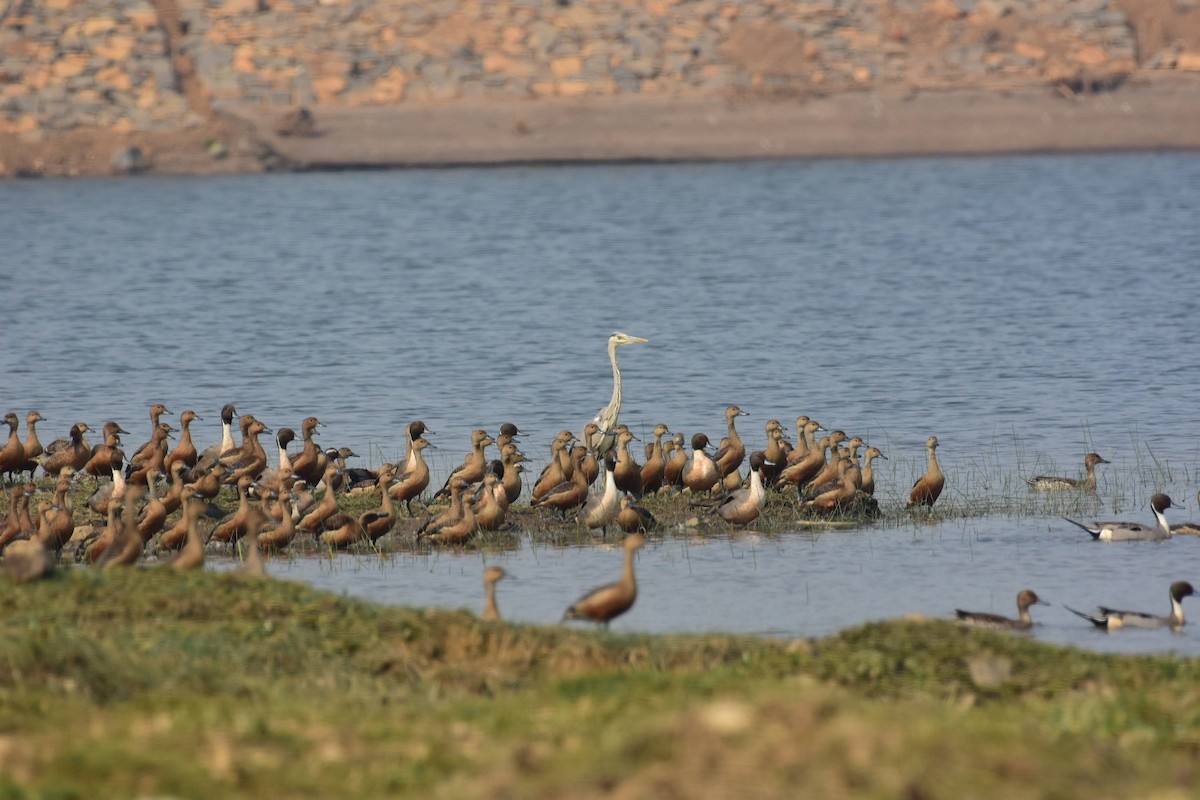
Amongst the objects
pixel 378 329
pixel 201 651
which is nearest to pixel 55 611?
pixel 201 651

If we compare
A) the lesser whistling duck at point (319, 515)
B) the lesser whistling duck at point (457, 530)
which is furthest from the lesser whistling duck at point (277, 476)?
the lesser whistling duck at point (457, 530)

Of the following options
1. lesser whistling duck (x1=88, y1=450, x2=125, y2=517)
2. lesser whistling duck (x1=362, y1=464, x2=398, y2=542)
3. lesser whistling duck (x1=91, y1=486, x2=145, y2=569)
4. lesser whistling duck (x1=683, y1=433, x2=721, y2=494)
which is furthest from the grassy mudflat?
lesser whistling duck (x1=683, y1=433, x2=721, y2=494)

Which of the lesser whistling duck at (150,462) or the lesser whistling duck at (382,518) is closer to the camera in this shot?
the lesser whistling duck at (382,518)

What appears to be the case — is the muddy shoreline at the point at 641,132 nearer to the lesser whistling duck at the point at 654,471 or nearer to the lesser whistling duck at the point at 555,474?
the lesser whistling duck at the point at 654,471

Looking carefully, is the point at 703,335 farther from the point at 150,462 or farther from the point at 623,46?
the point at 623,46

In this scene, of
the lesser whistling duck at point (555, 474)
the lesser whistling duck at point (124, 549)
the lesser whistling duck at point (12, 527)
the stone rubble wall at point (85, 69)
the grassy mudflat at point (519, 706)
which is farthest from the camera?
the stone rubble wall at point (85, 69)

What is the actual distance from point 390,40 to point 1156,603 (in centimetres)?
6700

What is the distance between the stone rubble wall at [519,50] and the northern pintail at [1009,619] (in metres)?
61.3

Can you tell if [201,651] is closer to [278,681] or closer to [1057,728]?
[278,681]

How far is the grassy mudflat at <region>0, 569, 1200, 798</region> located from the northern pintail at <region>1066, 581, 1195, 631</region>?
320 cm

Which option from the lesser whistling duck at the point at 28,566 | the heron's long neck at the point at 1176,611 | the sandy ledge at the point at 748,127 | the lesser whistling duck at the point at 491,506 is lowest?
the heron's long neck at the point at 1176,611

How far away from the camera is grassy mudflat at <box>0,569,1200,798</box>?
7031 millimetres

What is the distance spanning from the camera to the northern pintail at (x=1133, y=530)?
1848 centimetres

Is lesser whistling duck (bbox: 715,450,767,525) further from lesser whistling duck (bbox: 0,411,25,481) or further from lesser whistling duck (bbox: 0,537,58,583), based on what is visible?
lesser whistling duck (bbox: 0,537,58,583)
